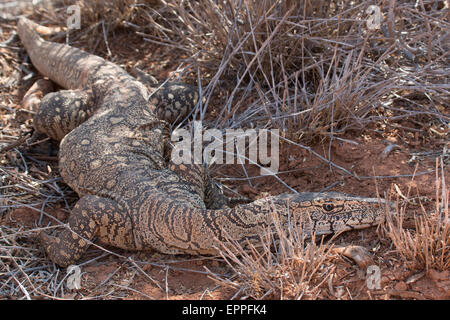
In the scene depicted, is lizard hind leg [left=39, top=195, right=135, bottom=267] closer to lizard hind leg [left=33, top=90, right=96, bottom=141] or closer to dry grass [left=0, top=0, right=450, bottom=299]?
dry grass [left=0, top=0, right=450, bottom=299]

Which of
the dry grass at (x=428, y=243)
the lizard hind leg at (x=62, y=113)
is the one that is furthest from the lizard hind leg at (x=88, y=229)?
the dry grass at (x=428, y=243)

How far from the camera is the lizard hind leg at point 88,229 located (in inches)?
153

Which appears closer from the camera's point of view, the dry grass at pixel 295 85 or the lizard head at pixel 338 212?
the lizard head at pixel 338 212

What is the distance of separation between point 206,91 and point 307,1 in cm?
143

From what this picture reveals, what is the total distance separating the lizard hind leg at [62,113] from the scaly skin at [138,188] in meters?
0.01

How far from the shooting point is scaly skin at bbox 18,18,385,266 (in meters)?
3.46

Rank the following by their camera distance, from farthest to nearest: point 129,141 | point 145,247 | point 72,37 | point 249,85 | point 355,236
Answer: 1. point 72,37
2. point 249,85
3. point 129,141
4. point 145,247
5. point 355,236

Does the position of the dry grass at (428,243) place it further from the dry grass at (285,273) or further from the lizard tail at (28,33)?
the lizard tail at (28,33)

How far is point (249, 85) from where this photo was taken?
201 inches

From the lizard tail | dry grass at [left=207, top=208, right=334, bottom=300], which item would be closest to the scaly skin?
dry grass at [left=207, top=208, right=334, bottom=300]

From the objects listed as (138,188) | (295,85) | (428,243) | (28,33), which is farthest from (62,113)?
(428,243)

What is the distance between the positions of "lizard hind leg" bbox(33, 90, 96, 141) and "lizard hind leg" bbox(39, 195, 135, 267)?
157 cm

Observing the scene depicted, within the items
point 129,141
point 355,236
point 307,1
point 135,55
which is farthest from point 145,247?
point 135,55

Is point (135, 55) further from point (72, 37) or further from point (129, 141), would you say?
point (129, 141)
